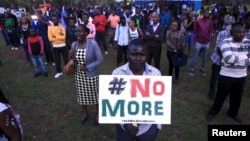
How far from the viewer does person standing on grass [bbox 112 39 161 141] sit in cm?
262

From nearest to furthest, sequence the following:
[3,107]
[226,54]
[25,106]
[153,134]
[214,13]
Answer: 1. [3,107]
2. [153,134]
3. [226,54]
4. [25,106]
5. [214,13]

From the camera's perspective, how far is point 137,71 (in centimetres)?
274

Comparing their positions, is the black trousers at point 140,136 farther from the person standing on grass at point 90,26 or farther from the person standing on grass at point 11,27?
the person standing on grass at point 11,27

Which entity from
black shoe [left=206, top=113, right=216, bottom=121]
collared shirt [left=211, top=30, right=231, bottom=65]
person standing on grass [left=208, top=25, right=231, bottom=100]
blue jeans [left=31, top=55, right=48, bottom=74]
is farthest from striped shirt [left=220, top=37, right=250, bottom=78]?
blue jeans [left=31, top=55, right=48, bottom=74]

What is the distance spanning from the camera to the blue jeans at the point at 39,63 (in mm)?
7777

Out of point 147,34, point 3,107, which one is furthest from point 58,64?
point 3,107

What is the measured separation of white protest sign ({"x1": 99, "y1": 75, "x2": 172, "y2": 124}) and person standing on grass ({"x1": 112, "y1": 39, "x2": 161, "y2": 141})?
194mm

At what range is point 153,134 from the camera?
110 inches

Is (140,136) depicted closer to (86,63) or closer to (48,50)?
(86,63)

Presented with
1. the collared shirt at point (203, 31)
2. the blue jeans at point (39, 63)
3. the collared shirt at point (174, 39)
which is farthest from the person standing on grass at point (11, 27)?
the collared shirt at point (203, 31)

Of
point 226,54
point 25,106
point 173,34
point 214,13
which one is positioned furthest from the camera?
point 214,13

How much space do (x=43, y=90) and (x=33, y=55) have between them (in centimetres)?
145

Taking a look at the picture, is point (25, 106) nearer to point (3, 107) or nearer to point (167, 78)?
point (3, 107)

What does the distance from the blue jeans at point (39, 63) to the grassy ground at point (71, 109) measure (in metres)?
0.28
